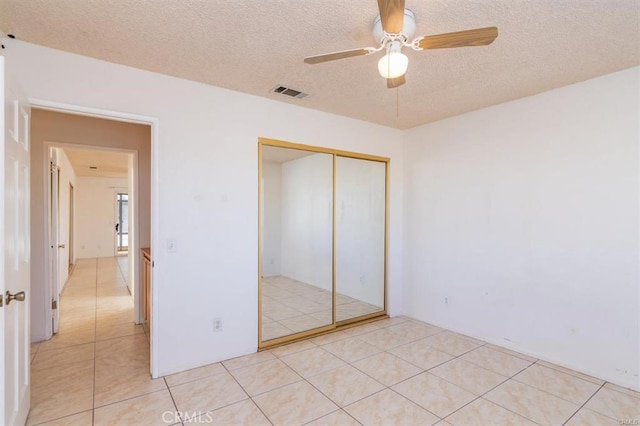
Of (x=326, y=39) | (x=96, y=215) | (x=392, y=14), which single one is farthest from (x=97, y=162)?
(x=392, y=14)

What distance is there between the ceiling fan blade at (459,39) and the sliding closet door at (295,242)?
2027mm

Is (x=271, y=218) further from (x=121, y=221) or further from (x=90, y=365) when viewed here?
(x=121, y=221)

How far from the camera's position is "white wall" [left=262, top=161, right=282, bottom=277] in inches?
137

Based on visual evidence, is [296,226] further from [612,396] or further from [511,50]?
[612,396]

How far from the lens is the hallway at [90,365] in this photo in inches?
89.9

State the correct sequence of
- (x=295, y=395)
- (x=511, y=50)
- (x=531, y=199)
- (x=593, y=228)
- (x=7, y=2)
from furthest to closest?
1. (x=531, y=199)
2. (x=593, y=228)
3. (x=295, y=395)
4. (x=511, y=50)
5. (x=7, y=2)

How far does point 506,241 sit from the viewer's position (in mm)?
Answer: 3383

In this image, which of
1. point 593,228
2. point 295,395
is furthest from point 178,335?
point 593,228

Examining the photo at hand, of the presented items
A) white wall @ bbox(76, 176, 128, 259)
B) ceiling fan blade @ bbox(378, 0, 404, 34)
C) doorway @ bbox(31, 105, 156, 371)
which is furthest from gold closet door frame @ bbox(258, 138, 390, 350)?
white wall @ bbox(76, 176, 128, 259)

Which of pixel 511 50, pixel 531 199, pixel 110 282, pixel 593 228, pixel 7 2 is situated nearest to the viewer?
pixel 7 2

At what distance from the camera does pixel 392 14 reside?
1.52 m

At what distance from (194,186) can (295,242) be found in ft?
4.62

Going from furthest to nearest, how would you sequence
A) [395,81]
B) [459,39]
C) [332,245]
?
[332,245]
[395,81]
[459,39]

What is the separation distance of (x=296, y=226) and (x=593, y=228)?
113 inches
